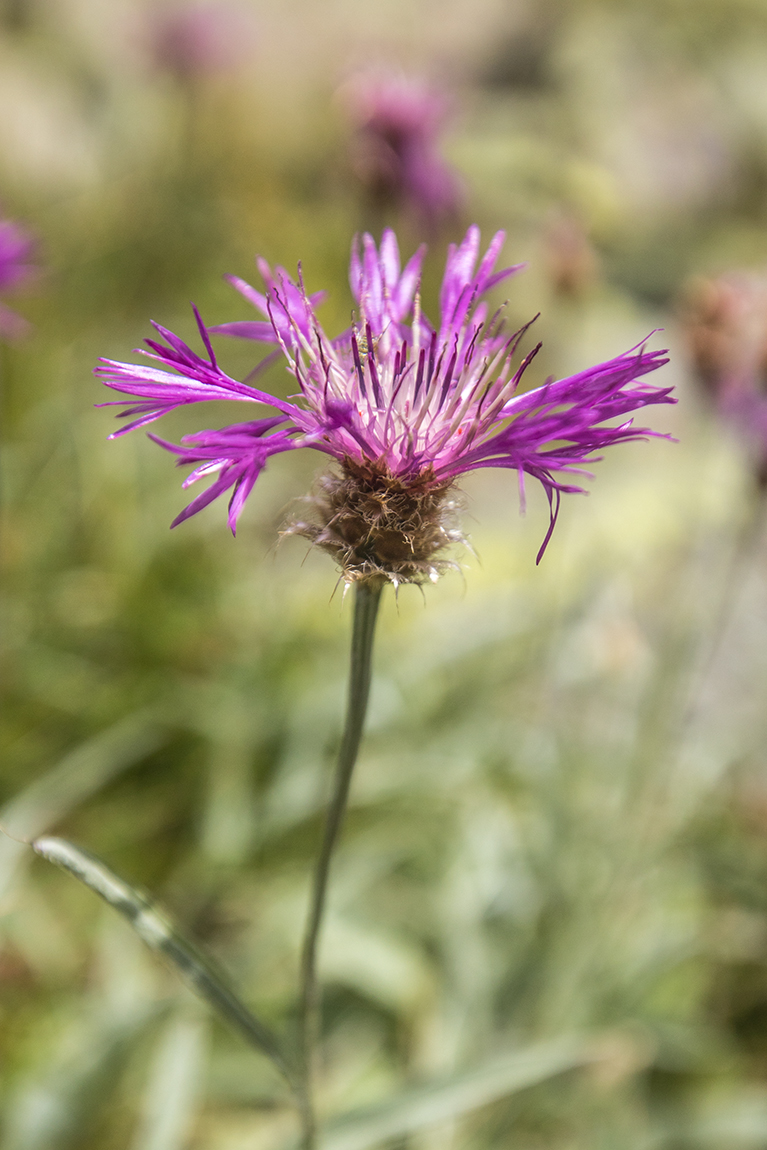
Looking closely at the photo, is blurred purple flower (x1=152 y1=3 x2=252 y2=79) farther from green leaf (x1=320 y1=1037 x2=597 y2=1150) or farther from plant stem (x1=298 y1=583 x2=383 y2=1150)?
green leaf (x1=320 y1=1037 x2=597 y2=1150)

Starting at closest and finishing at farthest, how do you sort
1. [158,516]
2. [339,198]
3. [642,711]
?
[642,711]
[158,516]
[339,198]

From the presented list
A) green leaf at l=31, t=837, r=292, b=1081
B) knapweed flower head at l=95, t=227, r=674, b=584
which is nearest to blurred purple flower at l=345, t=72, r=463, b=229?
knapweed flower head at l=95, t=227, r=674, b=584

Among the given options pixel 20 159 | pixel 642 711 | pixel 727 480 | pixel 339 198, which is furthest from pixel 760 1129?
pixel 339 198

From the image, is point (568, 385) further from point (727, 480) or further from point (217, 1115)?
point (727, 480)

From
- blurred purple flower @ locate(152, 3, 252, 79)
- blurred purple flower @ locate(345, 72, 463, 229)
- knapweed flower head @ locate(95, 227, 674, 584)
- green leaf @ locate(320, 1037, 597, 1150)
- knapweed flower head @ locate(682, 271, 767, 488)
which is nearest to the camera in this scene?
knapweed flower head @ locate(95, 227, 674, 584)

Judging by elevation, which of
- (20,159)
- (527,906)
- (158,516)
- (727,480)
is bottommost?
(527,906)

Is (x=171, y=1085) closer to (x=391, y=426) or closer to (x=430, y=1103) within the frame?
(x=430, y=1103)

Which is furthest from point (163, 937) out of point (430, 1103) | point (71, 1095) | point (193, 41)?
point (193, 41)
